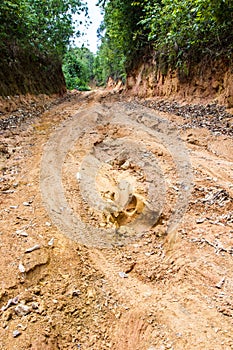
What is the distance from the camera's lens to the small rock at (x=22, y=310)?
153cm

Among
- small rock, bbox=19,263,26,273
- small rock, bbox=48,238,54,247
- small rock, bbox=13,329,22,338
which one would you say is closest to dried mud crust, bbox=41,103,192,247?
small rock, bbox=48,238,54,247

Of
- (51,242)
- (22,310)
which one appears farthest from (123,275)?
(22,310)

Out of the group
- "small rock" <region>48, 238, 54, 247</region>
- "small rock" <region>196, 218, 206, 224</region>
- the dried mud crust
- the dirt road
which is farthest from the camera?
the dried mud crust

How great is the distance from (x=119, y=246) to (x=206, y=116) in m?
4.21

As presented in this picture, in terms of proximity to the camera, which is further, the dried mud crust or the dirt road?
A: the dried mud crust

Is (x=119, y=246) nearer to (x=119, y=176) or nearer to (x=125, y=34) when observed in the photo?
(x=119, y=176)

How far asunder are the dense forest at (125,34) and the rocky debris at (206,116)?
1.23 meters

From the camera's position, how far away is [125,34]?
1053cm

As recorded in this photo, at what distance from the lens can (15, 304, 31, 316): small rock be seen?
1.53 metres

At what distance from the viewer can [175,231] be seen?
2408 millimetres

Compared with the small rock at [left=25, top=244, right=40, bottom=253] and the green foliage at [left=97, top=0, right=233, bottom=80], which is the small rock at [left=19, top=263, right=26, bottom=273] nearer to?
the small rock at [left=25, top=244, right=40, bottom=253]

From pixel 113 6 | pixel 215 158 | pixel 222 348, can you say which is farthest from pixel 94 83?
pixel 222 348

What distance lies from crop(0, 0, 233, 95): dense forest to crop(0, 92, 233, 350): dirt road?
10.0 feet

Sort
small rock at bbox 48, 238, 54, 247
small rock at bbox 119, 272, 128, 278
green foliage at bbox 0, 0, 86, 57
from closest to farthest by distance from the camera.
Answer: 1. small rock at bbox 119, 272, 128, 278
2. small rock at bbox 48, 238, 54, 247
3. green foliage at bbox 0, 0, 86, 57
